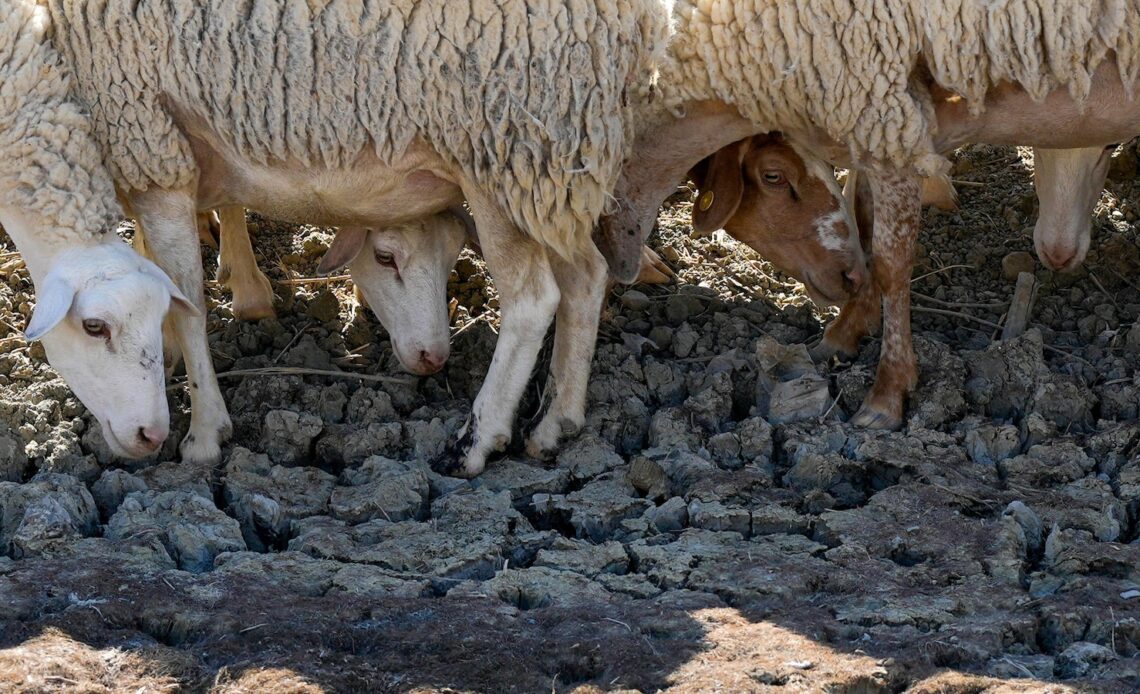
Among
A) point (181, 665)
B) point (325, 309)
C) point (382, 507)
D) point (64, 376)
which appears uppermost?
point (325, 309)

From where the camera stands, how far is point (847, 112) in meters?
5.63

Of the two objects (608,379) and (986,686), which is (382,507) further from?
(986,686)

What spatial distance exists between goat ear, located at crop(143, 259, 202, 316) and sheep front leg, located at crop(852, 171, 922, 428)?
254 cm

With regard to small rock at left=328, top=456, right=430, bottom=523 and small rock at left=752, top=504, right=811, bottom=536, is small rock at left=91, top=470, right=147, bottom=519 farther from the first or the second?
small rock at left=752, top=504, right=811, bottom=536

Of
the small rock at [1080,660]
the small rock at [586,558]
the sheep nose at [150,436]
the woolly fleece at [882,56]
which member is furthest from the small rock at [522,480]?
the small rock at [1080,660]

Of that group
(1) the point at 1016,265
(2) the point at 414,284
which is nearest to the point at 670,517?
(2) the point at 414,284

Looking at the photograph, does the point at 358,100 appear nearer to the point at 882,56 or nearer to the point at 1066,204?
the point at 882,56

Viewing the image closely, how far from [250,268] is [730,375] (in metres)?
2.21

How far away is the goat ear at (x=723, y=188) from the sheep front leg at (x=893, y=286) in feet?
2.06

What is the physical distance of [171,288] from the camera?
542 cm

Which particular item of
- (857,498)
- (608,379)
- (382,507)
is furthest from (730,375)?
(382,507)

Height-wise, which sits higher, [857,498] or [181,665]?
[857,498]

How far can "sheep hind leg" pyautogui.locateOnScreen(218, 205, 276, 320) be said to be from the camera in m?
6.72

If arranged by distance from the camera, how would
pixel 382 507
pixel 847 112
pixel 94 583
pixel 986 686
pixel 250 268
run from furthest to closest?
1. pixel 250 268
2. pixel 847 112
3. pixel 382 507
4. pixel 94 583
5. pixel 986 686
